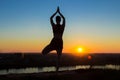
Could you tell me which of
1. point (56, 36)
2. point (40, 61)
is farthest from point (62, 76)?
point (40, 61)

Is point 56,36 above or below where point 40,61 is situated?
below

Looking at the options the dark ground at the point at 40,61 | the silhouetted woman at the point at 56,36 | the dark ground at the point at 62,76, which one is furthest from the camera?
the dark ground at the point at 40,61

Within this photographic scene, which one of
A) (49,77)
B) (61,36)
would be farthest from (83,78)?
(61,36)

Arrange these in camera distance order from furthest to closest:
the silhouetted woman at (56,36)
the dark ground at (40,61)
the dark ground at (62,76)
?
the dark ground at (40,61), the dark ground at (62,76), the silhouetted woman at (56,36)

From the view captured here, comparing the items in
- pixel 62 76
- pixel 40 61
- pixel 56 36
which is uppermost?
pixel 40 61

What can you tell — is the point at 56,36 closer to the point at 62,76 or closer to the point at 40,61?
the point at 62,76

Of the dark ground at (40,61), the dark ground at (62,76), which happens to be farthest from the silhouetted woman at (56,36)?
the dark ground at (40,61)

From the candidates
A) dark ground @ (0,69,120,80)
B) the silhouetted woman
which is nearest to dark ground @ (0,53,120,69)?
dark ground @ (0,69,120,80)

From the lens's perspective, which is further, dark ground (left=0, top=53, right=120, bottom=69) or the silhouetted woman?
dark ground (left=0, top=53, right=120, bottom=69)

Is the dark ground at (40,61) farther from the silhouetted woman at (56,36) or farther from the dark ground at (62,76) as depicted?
the silhouetted woman at (56,36)

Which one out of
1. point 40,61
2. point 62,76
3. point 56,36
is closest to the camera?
point 56,36

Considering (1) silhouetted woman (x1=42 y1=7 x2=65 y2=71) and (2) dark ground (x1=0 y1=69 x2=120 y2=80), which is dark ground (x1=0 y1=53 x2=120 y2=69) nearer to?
(2) dark ground (x1=0 y1=69 x2=120 y2=80)

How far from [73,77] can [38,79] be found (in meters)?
2.00

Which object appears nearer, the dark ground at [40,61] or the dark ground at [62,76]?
the dark ground at [62,76]
